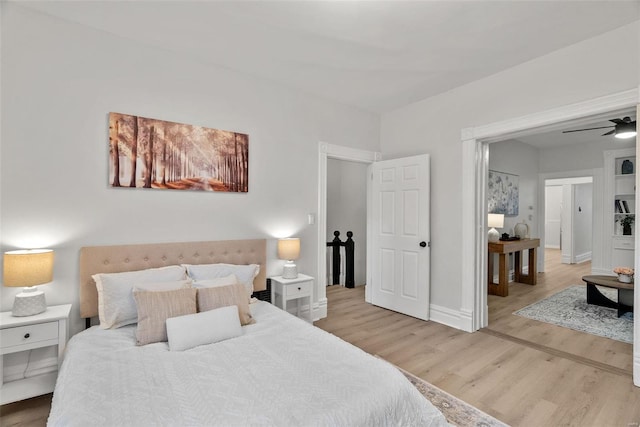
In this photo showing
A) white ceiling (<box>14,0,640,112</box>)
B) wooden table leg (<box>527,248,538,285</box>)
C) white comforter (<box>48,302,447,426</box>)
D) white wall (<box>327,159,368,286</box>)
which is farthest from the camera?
white wall (<box>327,159,368,286</box>)

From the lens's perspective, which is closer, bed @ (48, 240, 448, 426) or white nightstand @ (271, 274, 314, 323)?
bed @ (48, 240, 448, 426)

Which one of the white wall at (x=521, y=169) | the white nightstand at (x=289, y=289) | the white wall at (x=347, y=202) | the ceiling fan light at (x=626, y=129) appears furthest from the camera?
the white wall at (x=347, y=202)

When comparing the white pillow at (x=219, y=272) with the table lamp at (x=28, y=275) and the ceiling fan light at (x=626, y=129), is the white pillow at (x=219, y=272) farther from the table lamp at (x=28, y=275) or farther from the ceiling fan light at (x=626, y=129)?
the ceiling fan light at (x=626, y=129)

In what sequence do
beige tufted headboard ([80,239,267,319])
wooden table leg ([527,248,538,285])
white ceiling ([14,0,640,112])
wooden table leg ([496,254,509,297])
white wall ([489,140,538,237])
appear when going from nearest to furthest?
white ceiling ([14,0,640,112]) < beige tufted headboard ([80,239,267,319]) < wooden table leg ([496,254,509,297]) < wooden table leg ([527,248,538,285]) < white wall ([489,140,538,237])

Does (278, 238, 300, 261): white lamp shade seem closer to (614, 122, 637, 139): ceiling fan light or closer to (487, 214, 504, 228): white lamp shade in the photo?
(487, 214, 504, 228): white lamp shade

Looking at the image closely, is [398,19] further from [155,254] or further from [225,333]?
[155,254]

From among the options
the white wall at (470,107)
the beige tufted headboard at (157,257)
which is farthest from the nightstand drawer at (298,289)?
the white wall at (470,107)

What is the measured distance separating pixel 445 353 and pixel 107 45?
13.0 ft

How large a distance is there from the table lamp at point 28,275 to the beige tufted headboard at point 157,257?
0.88ft

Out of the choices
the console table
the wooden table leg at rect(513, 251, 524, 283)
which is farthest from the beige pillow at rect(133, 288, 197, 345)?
the wooden table leg at rect(513, 251, 524, 283)

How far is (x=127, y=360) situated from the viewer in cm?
171

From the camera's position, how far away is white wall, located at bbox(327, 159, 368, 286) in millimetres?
5777

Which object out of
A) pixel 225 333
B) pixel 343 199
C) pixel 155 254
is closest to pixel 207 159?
pixel 155 254

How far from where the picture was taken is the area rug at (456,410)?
1.90 m
